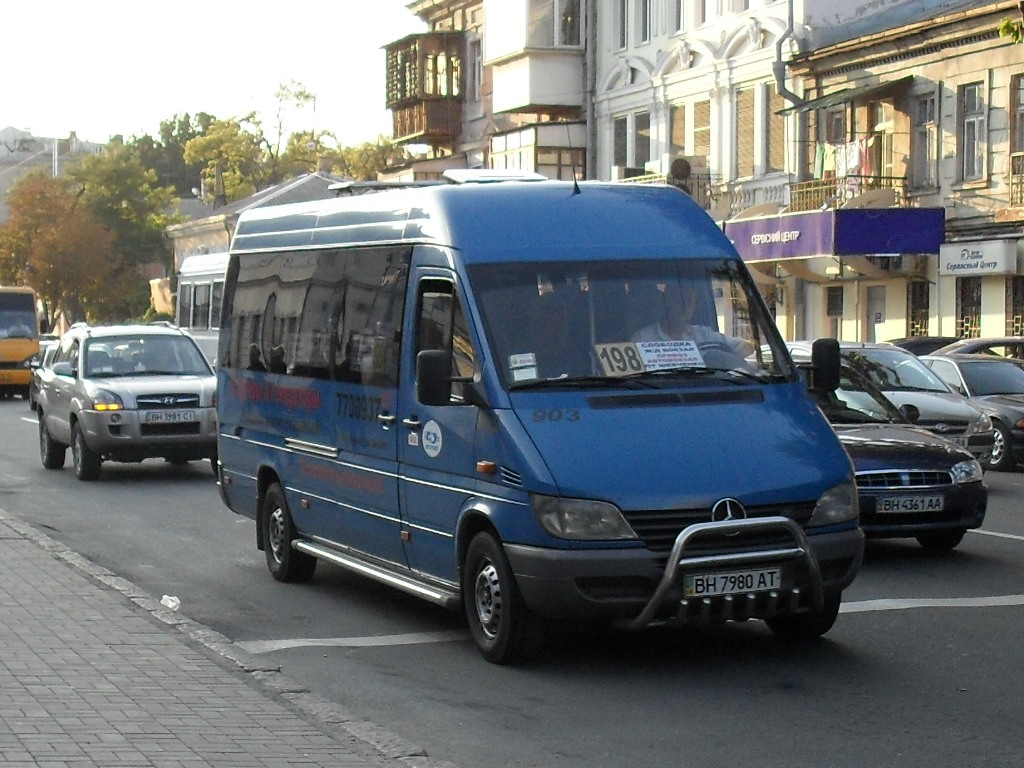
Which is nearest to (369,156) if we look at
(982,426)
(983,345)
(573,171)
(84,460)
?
(983,345)

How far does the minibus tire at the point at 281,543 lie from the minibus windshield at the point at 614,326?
3291 millimetres

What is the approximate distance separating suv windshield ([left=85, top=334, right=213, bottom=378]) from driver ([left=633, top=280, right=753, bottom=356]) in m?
12.6

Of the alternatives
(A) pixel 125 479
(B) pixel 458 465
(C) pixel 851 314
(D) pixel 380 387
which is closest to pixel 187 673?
(B) pixel 458 465

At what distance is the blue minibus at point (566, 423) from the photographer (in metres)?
8.67

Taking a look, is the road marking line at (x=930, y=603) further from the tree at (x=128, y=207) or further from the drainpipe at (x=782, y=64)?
the tree at (x=128, y=207)

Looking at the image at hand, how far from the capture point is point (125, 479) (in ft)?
69.4

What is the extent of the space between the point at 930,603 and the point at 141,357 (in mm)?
12876

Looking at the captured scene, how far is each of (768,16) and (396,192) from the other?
33.4m

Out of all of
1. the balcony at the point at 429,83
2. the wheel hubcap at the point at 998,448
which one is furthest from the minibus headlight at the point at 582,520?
the balcony at the point at 429,83

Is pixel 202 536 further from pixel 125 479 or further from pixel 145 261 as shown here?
pixel 145 261

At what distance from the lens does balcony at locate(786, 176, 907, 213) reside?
38.4m

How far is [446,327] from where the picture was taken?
984cm

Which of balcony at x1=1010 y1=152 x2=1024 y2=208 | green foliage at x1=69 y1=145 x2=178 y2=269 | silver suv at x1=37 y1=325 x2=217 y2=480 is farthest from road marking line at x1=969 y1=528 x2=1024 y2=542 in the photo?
green foliage at x1=69 y1=145 x2=178 y2=269

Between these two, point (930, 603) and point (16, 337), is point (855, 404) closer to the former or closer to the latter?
point (930, 603)
